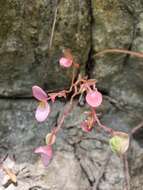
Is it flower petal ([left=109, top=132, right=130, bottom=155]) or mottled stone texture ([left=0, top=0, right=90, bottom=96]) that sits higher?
mottled stone texture ([left=0, top=0, right=90, bottom=96])

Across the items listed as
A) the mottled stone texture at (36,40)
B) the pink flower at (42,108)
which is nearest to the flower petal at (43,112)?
the pink flower at (42,108)

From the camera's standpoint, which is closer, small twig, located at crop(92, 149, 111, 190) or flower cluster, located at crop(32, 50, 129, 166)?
flower cluster, located at crop(32, 50, 129, 166)

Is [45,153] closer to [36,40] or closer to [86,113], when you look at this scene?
[86,113]

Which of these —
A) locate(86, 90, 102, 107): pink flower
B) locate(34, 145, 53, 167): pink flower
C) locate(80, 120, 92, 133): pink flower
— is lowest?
locate(34, 145, 53, 167): pink flower

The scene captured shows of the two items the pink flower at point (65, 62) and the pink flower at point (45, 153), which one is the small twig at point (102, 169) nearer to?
the pink flower at point (45, 153)

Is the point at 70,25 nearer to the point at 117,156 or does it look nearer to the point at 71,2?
the point at 71,2

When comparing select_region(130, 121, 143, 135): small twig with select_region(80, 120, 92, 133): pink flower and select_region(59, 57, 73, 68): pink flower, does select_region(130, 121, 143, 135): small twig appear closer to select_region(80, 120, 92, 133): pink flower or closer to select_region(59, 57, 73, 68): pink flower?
select_region(80, 120, 92, 133): pink flower

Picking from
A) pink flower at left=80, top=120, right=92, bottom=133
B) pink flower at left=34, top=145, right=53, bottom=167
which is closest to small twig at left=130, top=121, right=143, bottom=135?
pink flower at left=80, top=120, right=92, bottom=133

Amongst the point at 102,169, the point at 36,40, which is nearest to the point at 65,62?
the point at 36,40
